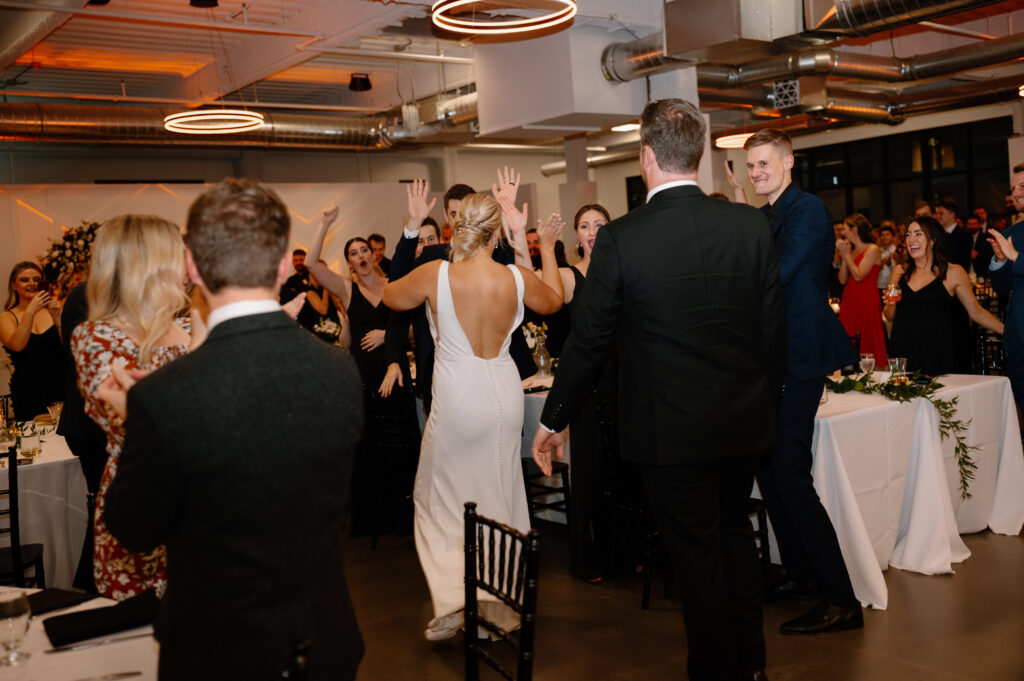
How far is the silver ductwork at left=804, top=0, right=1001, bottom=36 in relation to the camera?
575cm

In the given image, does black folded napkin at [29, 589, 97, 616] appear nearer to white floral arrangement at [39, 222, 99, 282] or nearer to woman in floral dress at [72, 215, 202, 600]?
woman in floral dress at [72, 215, 202, 600]

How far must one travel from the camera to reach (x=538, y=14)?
7.80m

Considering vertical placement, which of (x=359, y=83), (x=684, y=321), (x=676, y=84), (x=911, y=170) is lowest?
(x=684, y=321)

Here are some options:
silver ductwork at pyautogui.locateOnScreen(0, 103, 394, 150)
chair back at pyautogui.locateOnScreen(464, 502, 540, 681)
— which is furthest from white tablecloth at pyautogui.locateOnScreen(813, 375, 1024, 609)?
silver ductwork at pyautogui.locateOnScreen(0, 103, 394, 150)

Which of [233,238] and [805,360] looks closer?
[233,238]

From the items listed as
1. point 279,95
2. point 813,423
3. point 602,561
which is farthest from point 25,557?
point 279,95

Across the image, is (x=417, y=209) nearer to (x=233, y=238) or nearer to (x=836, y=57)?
(x=233, y=238)

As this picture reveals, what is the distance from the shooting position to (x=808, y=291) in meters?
3.43

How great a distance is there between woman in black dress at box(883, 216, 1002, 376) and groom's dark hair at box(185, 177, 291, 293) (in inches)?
204

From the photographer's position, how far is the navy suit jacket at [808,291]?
3.37 meters

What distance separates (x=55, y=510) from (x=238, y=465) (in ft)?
9.90

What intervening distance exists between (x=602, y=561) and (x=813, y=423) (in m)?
1.30

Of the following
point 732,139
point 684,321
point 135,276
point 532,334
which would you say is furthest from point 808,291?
point 732,139

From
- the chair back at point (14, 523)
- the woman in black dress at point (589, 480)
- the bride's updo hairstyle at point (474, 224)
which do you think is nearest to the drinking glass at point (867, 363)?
the woman in black dress at point (589, 480)
